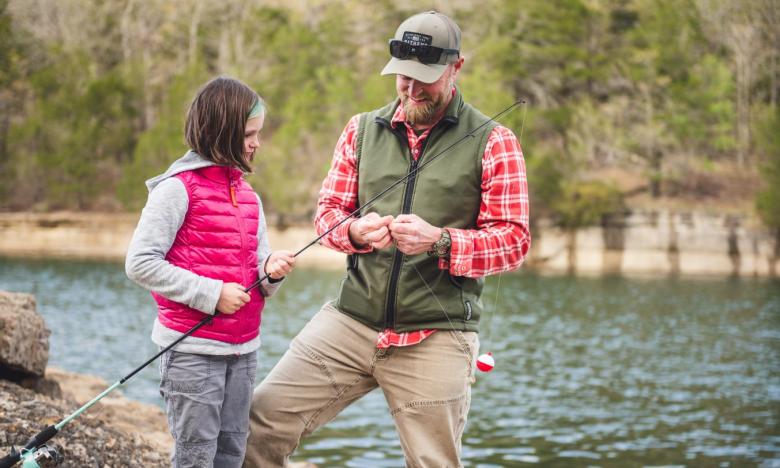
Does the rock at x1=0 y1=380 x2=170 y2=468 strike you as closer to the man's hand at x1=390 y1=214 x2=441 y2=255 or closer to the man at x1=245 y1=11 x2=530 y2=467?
the man at x1=245 y1=11 x2=530 y2=467

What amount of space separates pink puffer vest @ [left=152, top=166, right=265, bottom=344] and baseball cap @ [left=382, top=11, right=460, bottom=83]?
0.73 m

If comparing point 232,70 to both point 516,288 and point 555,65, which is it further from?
point 516,288

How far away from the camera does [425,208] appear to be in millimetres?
3314

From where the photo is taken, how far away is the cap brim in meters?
3.24

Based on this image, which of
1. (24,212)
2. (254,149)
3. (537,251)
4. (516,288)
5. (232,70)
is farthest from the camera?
(232,70)

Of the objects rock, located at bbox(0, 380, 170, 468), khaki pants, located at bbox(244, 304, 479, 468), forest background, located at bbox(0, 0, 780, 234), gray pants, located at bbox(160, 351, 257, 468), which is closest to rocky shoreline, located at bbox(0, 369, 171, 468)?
rock, located at bbox(0, 380, 170, 468)

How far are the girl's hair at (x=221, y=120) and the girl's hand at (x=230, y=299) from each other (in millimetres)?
452

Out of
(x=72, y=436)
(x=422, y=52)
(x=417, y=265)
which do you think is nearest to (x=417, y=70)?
(x=422, y=52)

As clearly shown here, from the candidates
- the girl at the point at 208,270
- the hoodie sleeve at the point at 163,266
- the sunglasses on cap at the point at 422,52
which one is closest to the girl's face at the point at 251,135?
the girl at the point at 208,270

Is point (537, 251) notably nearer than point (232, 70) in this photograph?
Yes

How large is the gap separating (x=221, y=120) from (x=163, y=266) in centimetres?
56

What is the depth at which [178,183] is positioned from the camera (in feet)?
10.2

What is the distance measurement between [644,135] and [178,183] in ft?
138

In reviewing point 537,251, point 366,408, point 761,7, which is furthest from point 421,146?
point 761,7
